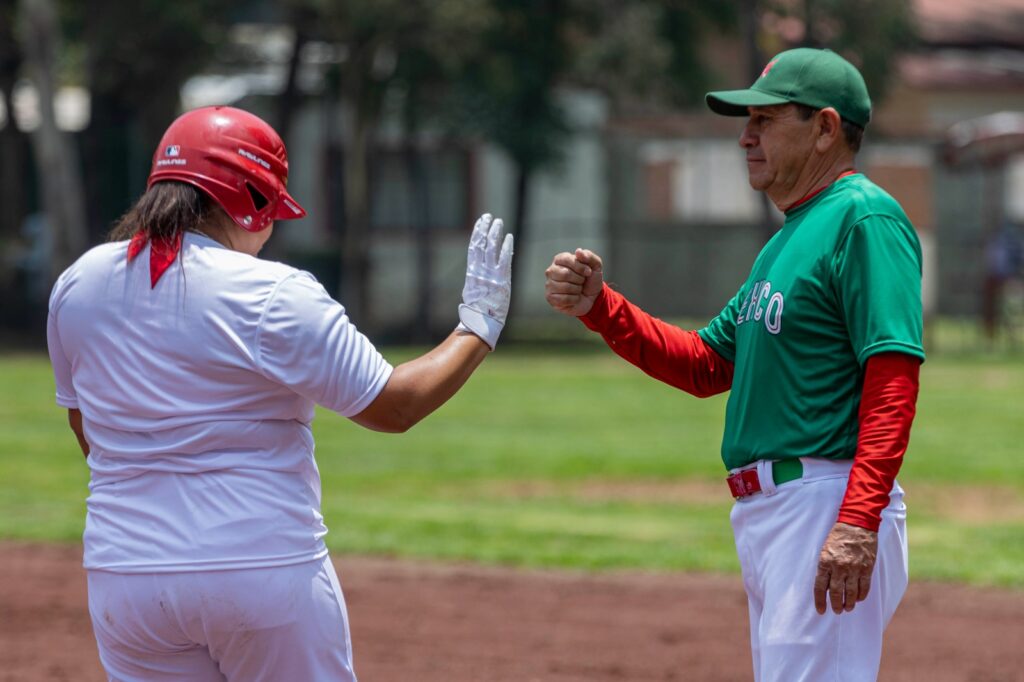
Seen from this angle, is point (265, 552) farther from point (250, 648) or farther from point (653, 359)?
point (653, 359)

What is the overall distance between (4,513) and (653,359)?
812 centimetres

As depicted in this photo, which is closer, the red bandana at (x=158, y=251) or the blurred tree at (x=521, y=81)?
the red bandana at (x=158, y=251)

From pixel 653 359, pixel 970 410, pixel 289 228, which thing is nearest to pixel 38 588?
pixel 653 359

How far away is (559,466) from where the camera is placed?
43.8 feet

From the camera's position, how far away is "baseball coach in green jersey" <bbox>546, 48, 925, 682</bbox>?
343 cm

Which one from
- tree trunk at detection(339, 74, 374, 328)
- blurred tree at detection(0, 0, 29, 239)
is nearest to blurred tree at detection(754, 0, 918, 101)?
tree trunk at detection(339, 74, 374, 328)

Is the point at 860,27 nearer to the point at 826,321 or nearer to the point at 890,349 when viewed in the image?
the point at 826,321

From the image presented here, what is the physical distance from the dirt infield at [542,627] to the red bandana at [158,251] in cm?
365

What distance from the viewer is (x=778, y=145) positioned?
12.4 ft

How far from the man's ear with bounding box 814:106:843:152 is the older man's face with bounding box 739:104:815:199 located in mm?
20

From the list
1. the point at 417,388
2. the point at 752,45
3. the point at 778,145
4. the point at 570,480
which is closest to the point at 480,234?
the point at 417,388

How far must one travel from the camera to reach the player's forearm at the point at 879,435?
3395 millimetres

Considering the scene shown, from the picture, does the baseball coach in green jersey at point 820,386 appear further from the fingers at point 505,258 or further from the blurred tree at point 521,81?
the blurred tree at point 521,81

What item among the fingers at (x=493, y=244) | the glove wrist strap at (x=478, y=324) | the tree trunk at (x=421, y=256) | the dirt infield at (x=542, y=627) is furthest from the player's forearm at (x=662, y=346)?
the tree trunk at (x=421, y=256)
